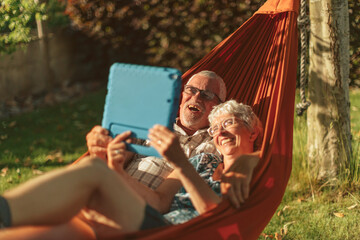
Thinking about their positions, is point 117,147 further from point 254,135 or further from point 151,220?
point 254,135

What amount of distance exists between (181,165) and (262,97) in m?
1.04

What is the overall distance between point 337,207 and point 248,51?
123 cm

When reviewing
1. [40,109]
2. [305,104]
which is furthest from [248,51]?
[40,109]

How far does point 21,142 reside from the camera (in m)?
4.92

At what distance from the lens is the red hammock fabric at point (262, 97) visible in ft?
6.31

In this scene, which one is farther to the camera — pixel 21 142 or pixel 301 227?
pixel 21 142

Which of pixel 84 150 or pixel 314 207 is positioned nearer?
pixel 314 207

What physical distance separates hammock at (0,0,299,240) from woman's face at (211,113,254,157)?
0.12 metres

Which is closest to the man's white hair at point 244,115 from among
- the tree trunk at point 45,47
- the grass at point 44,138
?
the grass at point 44,138

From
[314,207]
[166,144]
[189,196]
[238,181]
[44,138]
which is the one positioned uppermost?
[166,144]

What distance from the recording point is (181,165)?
1948 millimetres

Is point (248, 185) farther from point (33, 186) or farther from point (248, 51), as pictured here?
point (248, 51)

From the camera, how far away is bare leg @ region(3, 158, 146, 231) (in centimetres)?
166

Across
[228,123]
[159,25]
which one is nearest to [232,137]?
[228,123]
